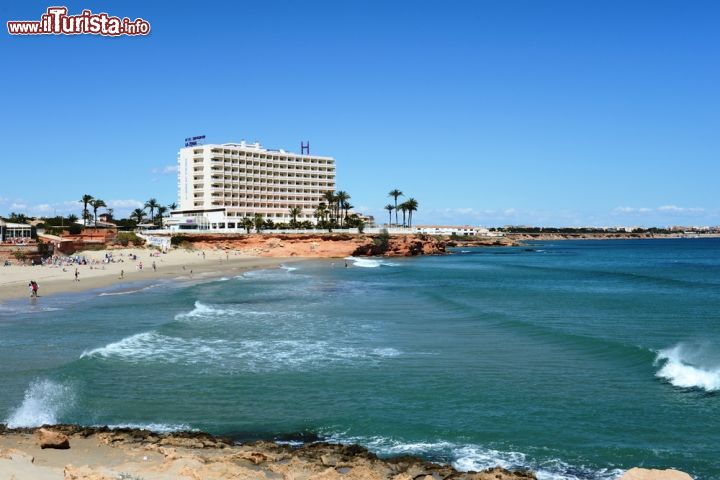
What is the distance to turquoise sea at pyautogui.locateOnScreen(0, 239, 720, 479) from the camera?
584 inches

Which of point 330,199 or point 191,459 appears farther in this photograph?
point 330,199

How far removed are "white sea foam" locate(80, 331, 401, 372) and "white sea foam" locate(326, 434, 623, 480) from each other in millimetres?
7459

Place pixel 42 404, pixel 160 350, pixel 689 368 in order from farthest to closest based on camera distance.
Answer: pixel 160 350 → pixel 689 368 → pixel 42 404

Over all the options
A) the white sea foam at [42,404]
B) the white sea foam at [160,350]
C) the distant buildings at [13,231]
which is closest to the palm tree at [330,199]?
the distant buildings at [13,231]

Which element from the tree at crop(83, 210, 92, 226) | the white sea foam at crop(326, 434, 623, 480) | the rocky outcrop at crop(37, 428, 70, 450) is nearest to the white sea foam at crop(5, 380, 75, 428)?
the rocky outcrop at crop(37, 428, 70, 450)

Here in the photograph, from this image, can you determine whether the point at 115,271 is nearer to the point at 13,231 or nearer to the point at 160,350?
the point at 13,231

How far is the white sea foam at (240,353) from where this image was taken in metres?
22.5

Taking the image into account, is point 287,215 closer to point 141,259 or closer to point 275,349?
point 141,259

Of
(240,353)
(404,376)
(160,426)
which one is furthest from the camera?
(240,353)

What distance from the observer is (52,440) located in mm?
13297

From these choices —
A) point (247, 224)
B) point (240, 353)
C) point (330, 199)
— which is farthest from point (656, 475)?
point (330, 199)

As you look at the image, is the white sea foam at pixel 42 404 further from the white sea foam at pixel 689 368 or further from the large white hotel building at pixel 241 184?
the large white hotel building at pixel 241 184

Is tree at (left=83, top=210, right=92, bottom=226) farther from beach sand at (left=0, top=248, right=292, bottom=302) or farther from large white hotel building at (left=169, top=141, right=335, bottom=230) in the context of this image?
beach sand at (left=0, top=248, right=292, bottom=302)

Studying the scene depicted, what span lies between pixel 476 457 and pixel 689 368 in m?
11.3
